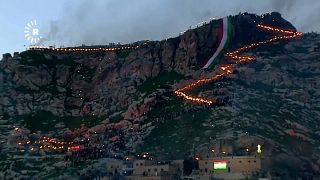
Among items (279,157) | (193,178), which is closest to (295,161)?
(279,157)

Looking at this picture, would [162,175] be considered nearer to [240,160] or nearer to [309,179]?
[240,160]

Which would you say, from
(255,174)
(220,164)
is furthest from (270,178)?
(220,164)

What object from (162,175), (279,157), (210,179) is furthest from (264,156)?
(162,175)

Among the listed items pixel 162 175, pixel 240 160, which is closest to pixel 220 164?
pixel 240 160

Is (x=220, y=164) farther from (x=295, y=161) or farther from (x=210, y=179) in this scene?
(x=295, y=161)

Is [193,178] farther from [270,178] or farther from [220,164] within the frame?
[270,178]
